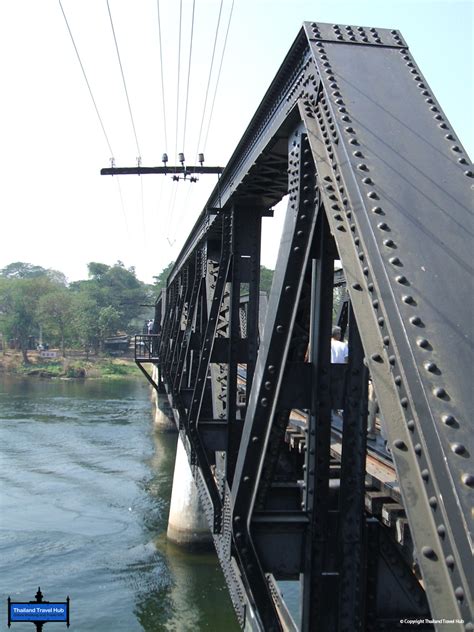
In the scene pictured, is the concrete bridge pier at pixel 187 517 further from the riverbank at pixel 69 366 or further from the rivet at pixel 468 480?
the riverbank at pixel 69 366

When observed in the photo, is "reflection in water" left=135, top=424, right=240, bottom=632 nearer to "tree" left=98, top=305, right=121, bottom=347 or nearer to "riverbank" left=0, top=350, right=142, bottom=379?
"riverbank" left=0, top=350, right=142, bottom=379

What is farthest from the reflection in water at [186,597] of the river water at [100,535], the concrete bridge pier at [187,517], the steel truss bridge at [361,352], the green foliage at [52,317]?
the green foliage at [52,317]

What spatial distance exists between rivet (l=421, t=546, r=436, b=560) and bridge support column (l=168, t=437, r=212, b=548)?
529 inches

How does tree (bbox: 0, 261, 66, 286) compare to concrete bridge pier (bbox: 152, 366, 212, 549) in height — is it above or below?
above

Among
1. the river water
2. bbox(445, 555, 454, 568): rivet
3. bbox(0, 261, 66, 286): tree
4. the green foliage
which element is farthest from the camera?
bbox(0, 261, 66, 286): tree

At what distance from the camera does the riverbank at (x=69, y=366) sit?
57.3 meters

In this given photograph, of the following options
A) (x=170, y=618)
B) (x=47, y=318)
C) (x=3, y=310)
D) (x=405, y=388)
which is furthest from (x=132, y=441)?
(x=3, y=310)

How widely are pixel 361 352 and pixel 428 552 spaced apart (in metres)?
1.69

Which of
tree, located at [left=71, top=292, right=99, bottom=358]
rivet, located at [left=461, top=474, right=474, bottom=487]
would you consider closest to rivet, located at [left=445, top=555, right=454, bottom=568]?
rivet, located at [left=461, top=474, right=474, bottom=487]

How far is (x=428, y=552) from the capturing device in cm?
159

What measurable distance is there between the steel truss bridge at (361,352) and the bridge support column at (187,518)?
10.2 meters

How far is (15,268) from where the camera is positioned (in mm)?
108438

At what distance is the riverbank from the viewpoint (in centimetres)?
5731

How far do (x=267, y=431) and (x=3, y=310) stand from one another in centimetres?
8078
